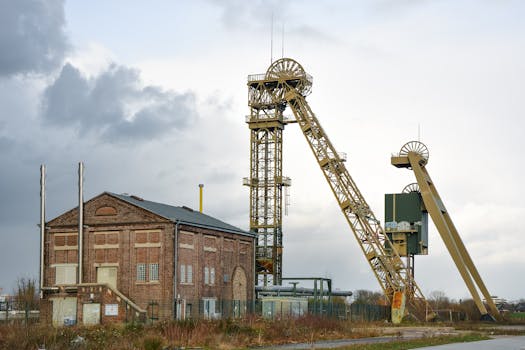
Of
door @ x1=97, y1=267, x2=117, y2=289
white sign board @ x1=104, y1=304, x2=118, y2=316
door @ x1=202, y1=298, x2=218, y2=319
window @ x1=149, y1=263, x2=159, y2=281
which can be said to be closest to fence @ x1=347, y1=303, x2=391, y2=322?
door @ x1=202, y1=298, x2=218, y2=319

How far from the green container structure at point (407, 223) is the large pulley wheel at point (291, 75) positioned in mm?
12000

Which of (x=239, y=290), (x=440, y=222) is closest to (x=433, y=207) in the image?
(x=440, y=222)

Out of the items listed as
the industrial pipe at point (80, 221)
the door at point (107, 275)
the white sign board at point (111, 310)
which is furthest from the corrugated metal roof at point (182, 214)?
the white sign board at point (111, 310)

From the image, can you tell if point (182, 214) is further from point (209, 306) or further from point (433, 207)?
point (433, 207)

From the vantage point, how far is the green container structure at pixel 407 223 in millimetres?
63125

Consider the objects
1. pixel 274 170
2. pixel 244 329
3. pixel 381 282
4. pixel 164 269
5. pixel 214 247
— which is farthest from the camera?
pixel 274 170

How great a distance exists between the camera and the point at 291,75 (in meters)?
67.1

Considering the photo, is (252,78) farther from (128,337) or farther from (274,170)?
(128,337)

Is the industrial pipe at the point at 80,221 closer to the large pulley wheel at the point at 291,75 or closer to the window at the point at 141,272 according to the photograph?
the window at the point at 141,272

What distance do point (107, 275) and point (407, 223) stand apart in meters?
26.3

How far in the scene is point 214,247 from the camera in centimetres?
5316

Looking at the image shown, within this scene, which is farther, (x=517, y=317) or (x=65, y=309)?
(x=517, y=317)

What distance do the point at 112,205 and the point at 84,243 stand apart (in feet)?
10.6

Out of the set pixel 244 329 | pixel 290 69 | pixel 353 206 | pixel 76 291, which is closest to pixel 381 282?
pixel 353 206
